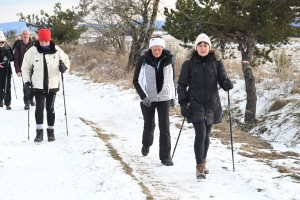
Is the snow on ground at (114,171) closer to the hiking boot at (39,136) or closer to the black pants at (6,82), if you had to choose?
the hiking boot at (39,136)

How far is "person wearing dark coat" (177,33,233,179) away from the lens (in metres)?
5.39

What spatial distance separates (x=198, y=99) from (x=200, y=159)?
82cm

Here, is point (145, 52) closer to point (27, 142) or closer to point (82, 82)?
point (27, 142)

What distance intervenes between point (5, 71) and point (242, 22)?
6.68m

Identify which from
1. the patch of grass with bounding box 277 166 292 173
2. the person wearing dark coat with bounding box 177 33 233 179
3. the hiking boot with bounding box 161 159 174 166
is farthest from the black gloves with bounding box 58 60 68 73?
the patch of grass with bounding box 277 166 292 173

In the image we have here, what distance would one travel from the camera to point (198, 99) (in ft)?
17.7

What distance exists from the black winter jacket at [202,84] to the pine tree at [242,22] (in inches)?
142

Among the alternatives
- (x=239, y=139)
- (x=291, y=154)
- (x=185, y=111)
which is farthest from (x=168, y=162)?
(x=291, y=154)

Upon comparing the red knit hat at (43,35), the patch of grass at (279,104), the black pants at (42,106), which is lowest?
the patch of grass at (279,104)

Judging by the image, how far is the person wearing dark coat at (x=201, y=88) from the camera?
5.39m

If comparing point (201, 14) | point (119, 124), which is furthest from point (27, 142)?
point (201, 14)

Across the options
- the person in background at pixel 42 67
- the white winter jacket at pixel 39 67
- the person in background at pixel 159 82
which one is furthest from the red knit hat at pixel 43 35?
the person in background at pixel 159 82

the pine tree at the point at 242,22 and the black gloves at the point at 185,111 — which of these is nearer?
the black gloves at the point at 185,111

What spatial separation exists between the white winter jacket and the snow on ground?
3.78 feet
